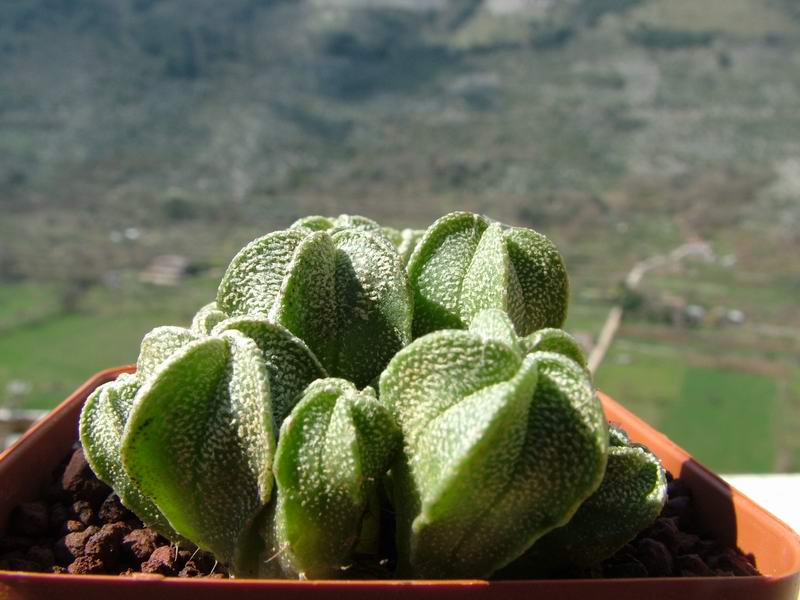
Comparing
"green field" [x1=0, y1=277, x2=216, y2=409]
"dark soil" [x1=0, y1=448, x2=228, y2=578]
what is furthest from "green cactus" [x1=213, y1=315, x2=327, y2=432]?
"green field" [x1=0, y1=277, x2=216, y2=409]

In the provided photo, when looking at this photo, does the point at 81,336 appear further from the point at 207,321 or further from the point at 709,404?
the point at 207,321

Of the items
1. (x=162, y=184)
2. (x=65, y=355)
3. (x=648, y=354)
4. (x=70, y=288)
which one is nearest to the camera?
(x=648, y=354)

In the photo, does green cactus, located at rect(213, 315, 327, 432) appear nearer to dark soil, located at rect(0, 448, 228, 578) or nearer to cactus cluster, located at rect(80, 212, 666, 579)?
cactus cluster, located at rect(80, 212, 666, 579)

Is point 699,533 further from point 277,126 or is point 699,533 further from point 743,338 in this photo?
point 277,126

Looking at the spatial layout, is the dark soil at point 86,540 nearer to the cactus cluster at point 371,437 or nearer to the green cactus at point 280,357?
the cactus cluster at point 371,437

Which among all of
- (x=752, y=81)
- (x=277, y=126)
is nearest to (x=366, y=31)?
(x=277, y=126)
